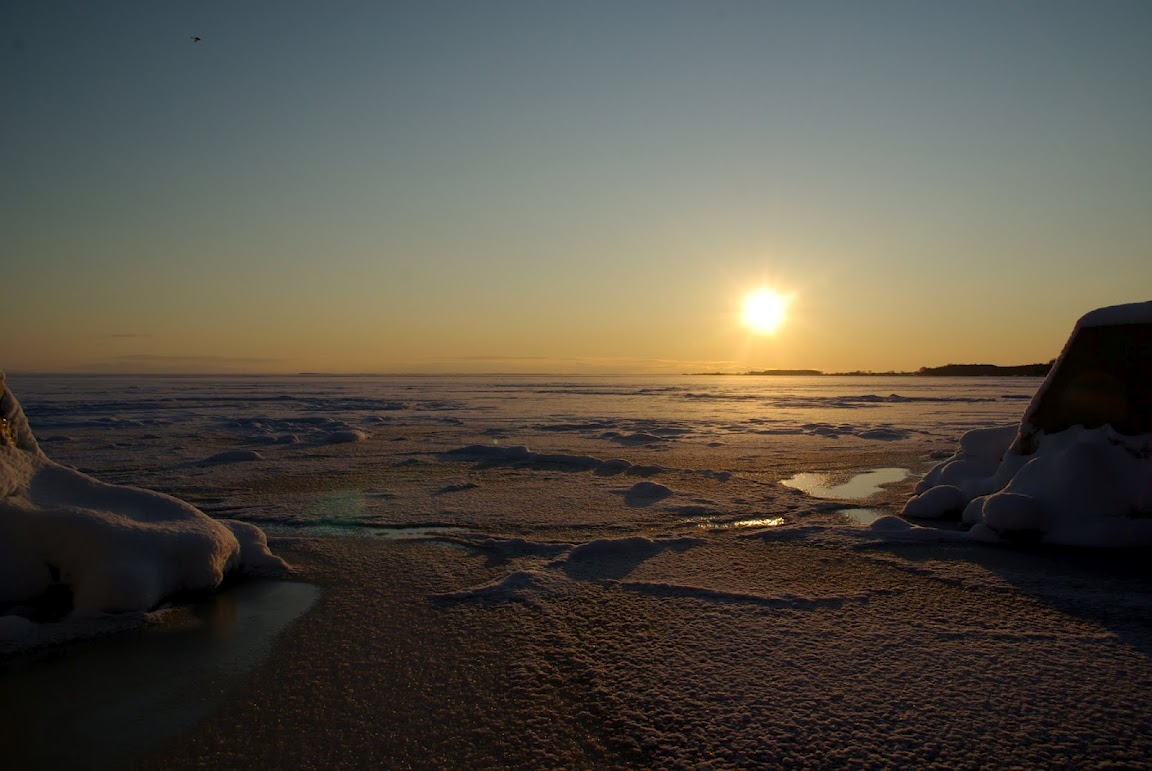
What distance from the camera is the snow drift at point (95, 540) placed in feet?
9.93

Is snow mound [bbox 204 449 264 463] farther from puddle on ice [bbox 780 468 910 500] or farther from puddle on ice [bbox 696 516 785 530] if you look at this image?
puddle on ice [bbox 780 468 910 500]

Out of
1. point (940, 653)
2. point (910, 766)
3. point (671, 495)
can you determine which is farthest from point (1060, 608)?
point (671, 495)

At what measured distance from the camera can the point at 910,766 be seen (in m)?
1.80

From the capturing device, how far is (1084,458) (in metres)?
4.39

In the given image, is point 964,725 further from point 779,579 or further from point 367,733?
Answer: point 367,733

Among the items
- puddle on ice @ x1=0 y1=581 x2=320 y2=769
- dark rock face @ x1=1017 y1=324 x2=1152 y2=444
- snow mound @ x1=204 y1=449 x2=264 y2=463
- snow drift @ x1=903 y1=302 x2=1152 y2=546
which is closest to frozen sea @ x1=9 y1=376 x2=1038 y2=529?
snow mound @ x1=204 y1=449 x2=264 y2=463

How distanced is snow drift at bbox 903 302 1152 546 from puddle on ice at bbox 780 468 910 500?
954 mm

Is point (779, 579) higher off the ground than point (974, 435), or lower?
lower

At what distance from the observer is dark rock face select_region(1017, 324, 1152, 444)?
453cm

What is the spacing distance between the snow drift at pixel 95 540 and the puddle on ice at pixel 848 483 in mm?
5029

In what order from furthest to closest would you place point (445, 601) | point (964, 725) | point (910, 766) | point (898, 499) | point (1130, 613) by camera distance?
point (898, 499)
point (445, 601)
point (1130, 613)
point (964, 725)
point (910, 766)

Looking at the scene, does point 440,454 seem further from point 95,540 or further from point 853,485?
point 95,540

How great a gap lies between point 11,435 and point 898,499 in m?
6.74


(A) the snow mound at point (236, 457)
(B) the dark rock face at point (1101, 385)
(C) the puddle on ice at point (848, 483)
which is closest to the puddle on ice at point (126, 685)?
(C) the puddle on ice at point (848, 483)
